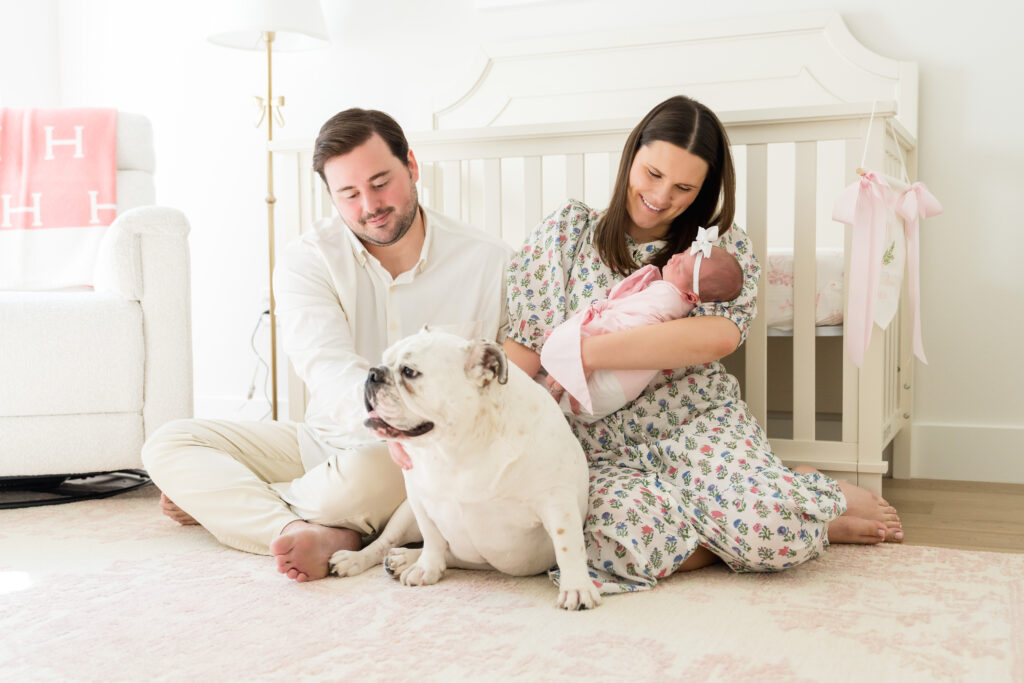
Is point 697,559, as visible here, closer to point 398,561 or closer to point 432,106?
point 398,561

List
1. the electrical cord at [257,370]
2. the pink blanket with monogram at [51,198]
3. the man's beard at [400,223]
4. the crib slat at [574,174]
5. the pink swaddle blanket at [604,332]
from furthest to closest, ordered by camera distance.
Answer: the electrical cord at [257,370] < the pink blanket with monogram at [51,198] < the crib slat at [574,174] < the man's beard at [400,223] < the pink swaddle blanket at [604,332]

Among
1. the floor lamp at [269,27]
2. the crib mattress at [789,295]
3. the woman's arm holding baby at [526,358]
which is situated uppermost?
the floor lamp at [269,27]

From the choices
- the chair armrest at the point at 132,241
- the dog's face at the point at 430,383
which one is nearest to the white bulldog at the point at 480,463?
the dog's face at the point at 430,383

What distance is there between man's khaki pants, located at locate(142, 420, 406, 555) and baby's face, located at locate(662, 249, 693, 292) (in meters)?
0.54

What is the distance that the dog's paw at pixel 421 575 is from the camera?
134cm

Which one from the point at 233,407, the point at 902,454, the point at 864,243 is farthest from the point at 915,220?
the point at 233,407

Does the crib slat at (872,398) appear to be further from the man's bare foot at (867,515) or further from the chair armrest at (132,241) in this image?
the chair armrest at (132,241)

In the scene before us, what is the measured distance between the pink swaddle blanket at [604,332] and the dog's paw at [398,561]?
352mm

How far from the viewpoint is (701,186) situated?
5.17 ft

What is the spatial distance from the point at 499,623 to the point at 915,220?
1167 mm

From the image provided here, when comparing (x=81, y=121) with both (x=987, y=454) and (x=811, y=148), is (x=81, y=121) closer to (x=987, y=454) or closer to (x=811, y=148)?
(x=811, y=148)

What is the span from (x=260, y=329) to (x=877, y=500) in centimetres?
221

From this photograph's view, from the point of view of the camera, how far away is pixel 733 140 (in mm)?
1796

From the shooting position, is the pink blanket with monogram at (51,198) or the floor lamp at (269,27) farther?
the floor lamp at (269,27)
